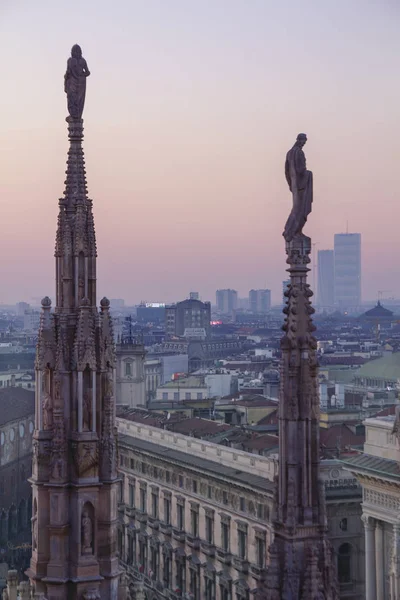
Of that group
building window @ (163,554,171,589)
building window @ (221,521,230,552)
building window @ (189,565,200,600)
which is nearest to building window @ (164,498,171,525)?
building window @ (163,554,171,589)

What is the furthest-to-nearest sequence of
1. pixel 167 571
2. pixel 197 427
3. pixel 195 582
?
pixel 197 427 → pixel 167 571 → pixel 195 582

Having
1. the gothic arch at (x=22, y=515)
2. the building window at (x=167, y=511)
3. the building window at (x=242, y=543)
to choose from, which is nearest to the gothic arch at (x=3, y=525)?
the gothic arch at (x=22, y=515)

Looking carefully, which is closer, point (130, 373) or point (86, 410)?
point (86, 410)

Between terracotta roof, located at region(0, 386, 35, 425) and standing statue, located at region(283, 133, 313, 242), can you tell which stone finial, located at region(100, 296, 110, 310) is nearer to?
standing statue, located at region(283, 133, 313, 242)

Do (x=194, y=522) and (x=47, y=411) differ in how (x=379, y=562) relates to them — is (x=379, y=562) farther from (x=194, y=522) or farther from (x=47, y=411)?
(x=47, y=411)

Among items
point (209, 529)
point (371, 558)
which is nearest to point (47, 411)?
point (371, 558)

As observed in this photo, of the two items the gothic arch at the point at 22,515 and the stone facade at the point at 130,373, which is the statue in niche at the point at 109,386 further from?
the stone facade at the point at 130,373
